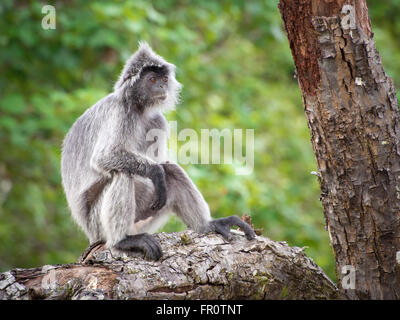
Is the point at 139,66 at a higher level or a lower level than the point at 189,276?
higher

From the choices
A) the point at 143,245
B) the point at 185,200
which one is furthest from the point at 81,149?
the point at 143,245

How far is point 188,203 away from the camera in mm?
5441

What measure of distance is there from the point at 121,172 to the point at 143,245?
1.02m

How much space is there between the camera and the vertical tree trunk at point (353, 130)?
3.60 m

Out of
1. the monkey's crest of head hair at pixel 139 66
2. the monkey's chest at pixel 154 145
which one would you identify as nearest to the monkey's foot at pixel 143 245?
the monkey's chest at pixel 154 145

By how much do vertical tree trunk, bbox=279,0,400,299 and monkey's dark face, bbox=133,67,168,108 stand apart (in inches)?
94.2

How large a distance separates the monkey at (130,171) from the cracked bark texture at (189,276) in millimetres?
575

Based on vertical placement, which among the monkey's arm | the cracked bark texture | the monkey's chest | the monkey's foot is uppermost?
the monkey's chest

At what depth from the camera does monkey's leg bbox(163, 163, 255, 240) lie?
5.15 m

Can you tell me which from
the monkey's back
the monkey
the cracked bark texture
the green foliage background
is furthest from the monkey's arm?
the green foliage background

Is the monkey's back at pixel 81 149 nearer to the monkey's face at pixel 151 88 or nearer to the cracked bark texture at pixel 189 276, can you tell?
the monkey's face at pixel 151 88

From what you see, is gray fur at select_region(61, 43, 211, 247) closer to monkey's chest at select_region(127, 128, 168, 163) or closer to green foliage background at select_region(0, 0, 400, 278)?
monkey's chest at select_region(127, 128, 168, 163)

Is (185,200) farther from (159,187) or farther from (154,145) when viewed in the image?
(154,145)
